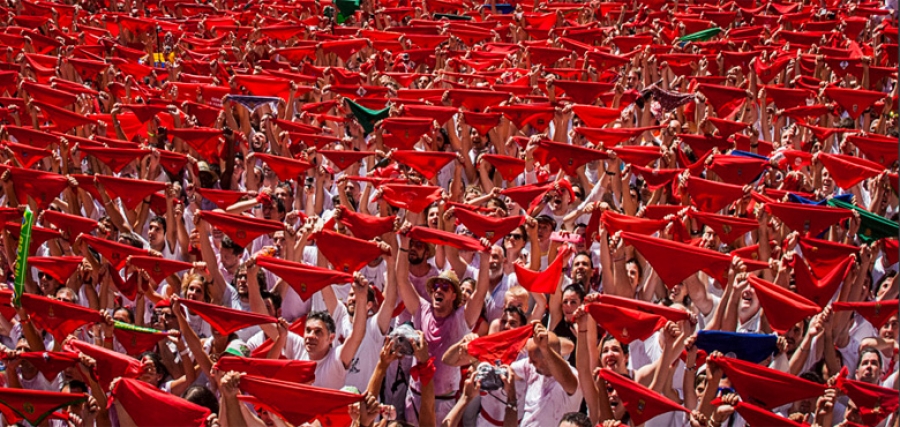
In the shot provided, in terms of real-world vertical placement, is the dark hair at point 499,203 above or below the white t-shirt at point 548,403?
above

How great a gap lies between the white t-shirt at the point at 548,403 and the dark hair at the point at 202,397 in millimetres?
1633

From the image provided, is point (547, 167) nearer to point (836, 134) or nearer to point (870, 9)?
point (836, 134)

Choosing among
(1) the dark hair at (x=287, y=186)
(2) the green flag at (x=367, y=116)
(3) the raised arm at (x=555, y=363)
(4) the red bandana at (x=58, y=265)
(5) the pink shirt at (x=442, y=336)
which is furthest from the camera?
(2) the green flag at (x=367, y=116)

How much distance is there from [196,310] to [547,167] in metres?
4.07

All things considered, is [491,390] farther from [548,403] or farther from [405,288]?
[405,288]

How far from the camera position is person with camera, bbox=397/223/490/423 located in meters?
6.46

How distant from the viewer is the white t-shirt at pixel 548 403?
6.03m

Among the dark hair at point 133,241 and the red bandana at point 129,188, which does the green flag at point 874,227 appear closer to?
the dark hair at point 133,241

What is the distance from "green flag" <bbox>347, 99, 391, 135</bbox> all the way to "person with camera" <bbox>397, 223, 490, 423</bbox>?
12.8 feet

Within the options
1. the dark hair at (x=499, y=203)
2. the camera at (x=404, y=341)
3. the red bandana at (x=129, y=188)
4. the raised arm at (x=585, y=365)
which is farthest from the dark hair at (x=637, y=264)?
the red bandana at (x=129, y=188)

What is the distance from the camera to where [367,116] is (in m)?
10.9

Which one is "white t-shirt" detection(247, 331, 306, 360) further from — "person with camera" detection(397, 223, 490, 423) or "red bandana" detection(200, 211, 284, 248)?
"red bandana" detection(200, 211, 284, 248)

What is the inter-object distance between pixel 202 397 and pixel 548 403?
1.85 m

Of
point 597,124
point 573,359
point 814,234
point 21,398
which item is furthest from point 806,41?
point 21,398
